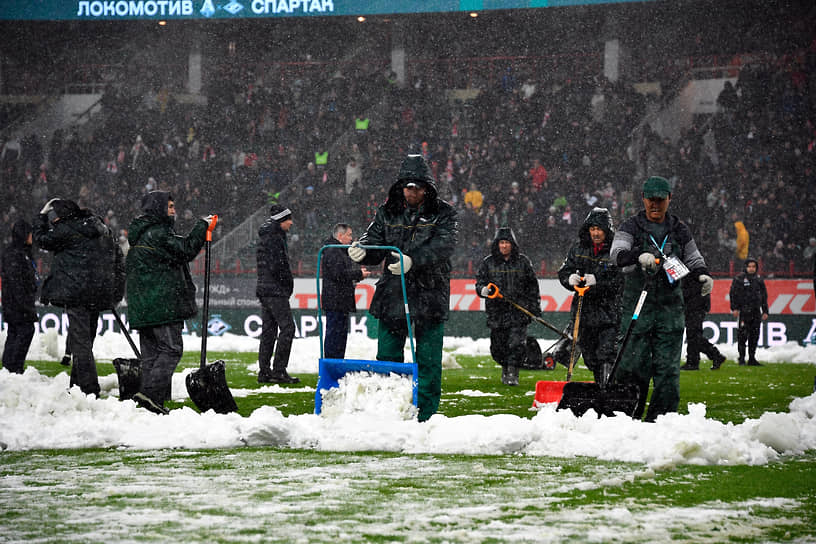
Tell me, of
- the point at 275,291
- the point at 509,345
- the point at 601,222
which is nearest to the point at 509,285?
the point at 509,345

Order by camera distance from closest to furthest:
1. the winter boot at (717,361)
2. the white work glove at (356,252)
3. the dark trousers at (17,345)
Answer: the white work glove at (356,252)
the dark trousers at (17,345)
the winter boot at (717,361)

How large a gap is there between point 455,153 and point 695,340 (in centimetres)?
1317

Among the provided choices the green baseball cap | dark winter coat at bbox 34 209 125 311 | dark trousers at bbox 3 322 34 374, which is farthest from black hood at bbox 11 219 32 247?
the green baseball cap

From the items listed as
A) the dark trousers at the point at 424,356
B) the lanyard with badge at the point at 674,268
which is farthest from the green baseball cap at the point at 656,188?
the dark trousers at the point at 424,356

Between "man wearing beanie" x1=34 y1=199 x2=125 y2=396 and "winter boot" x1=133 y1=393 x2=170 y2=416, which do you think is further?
"man wearing beanie" x1=34 y1=199 x2=125 y2=396

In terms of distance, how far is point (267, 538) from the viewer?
13.2 feet

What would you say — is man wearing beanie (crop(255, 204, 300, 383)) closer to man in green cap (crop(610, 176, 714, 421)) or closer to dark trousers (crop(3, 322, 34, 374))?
dark trousers (crop(3, 322, 34, 374))

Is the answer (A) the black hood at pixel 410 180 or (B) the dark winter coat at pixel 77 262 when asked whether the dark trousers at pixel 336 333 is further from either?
(A) the black hood at pixel 410 180

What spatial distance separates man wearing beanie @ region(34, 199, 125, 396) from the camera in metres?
9.03

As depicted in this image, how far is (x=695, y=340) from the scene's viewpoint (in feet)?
52.2

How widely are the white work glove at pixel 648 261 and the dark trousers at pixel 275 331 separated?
5670 millimetres

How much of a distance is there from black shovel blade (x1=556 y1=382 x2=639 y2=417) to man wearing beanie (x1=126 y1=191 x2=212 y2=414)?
3.04m

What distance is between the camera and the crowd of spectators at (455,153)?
25.1 meters

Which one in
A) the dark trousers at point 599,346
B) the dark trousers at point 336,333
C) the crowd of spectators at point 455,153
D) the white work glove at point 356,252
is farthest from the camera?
the crowd of spectators at point 455,153
